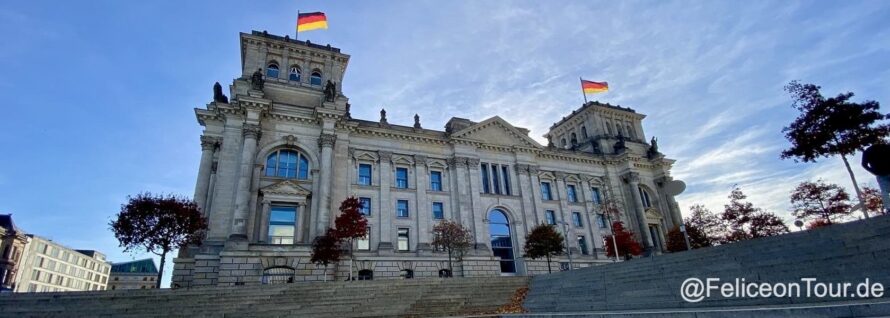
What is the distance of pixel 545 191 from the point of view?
4216 centimetres

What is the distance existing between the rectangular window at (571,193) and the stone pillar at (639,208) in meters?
7.03

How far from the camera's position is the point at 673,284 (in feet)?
47.6

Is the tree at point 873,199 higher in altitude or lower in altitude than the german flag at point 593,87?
lower

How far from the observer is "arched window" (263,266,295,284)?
26569mm

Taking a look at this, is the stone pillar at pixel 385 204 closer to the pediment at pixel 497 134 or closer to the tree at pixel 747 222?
the pediment at pixel 497 134

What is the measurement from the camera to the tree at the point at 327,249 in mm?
25297

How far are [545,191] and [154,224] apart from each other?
111 ft

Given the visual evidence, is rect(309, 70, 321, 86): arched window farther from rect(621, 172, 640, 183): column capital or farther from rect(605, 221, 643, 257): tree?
rect(621, 172, 640, 183): column capital

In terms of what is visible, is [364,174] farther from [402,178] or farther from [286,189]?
[286,189]

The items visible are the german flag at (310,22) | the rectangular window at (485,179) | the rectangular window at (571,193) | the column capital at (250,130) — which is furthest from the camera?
the rectangular window at (571,193)

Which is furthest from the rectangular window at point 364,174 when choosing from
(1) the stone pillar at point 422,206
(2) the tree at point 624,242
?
(2) the tree at point 624,242

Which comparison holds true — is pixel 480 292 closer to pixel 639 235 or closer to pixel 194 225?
pixel 194 225

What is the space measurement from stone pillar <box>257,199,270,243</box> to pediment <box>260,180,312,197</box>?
0.80 m

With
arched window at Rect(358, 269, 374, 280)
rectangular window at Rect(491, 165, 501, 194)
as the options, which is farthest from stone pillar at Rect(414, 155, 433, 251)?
rectangular window at Rect(491, 165, 501, 194)
